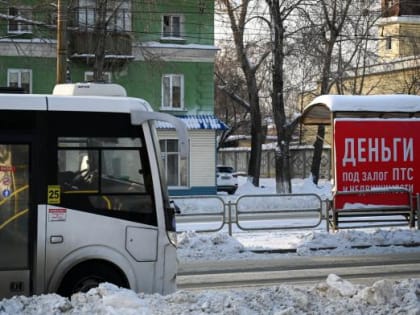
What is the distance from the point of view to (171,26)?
3528 cm

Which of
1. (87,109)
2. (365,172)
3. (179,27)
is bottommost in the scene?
(365,172)

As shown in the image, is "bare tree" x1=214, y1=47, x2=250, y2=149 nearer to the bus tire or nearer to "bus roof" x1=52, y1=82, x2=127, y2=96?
"bus roof" x1=52, y1=82, x2=127, y2=96

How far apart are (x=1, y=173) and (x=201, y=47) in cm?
2855

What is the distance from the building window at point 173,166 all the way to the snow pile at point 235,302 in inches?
1081

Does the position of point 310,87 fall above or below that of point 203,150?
above

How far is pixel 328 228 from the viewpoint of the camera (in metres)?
17.1

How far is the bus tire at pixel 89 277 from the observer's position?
7.52 metres

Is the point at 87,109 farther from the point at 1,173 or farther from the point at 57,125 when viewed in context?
the point at 1,173

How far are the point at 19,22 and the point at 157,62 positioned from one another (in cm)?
649

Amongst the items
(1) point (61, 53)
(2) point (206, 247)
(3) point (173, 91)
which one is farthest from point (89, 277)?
(3) point (173, 91)

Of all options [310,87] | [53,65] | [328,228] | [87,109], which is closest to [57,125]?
[87,109]

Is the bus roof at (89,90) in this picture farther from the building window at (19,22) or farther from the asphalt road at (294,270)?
the building window at (19,22)

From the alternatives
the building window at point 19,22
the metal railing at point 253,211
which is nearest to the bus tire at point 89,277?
the metal railing at point 253,211

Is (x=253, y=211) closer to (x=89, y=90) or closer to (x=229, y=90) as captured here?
(x=89, y=90)
